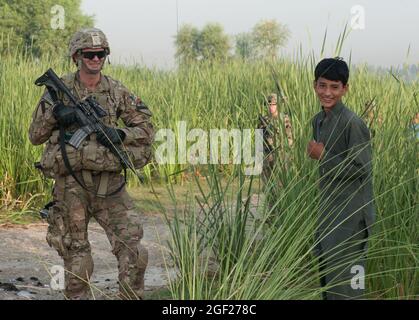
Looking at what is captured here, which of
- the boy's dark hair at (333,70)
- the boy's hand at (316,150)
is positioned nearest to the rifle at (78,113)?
the boy's hand at (316,150)

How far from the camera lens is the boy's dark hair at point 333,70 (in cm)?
384

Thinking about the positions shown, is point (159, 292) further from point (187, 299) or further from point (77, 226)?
point (187, 299)

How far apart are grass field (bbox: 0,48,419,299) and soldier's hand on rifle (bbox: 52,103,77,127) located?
31.1 inches

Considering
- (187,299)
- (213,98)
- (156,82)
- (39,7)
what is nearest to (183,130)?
(213,98)

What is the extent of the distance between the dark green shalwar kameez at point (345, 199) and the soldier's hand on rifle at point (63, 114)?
1.58 meters

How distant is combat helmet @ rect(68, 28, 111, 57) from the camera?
4707mm

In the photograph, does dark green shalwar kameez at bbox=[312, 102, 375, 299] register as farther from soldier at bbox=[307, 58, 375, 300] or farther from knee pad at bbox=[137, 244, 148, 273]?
knee pad at bbox=[137, 244, 148, 273]

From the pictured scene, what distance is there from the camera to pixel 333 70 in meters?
3.84

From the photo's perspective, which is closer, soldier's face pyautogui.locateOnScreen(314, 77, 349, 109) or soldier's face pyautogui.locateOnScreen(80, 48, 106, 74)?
soldier's face pyautogui.locateOnScreen(314, 77, 349, 109)

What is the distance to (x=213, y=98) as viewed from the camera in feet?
42.7

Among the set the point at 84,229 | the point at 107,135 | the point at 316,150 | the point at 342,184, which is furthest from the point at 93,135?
the point at 342,184

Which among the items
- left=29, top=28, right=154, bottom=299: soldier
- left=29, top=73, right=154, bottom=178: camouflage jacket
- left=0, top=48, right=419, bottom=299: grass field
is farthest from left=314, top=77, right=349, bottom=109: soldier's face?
left=29, top=28, right=154, bottom=299: soldier

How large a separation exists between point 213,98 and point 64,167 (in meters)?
8.34

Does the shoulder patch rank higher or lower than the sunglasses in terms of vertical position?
lower
